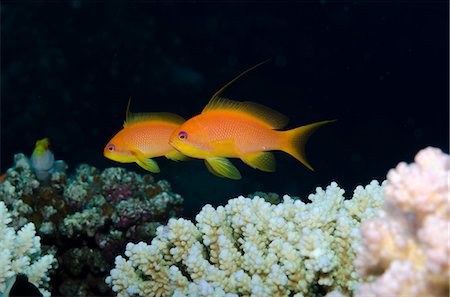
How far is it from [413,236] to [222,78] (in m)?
10.9

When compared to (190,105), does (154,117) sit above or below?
below

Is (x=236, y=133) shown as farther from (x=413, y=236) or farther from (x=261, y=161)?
(x=413, y=236)

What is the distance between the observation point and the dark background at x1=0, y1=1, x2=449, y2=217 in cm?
1127

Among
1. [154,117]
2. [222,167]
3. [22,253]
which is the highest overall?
[154,117]

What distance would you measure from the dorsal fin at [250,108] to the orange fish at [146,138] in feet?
2.01

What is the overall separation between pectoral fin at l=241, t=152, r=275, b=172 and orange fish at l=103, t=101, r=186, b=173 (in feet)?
2.48

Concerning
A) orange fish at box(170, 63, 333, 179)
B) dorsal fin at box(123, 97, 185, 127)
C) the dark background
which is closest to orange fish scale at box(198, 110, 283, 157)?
orange fish at box(170, 63, 333, 179)

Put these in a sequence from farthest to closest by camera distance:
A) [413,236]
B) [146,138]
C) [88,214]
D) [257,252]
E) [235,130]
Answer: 1. [88,214]
2. [146,138]
3. [235,130]
4. [257,252]
5. [413,236]

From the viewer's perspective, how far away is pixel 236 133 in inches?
127

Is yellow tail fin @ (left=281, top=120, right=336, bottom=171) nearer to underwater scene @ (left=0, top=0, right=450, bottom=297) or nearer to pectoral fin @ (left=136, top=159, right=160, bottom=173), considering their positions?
underwater scene @ (left=0, top=0, right=450, bottom=297)

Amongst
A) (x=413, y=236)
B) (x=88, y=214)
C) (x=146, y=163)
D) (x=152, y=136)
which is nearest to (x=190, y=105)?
(x=88, y=214)

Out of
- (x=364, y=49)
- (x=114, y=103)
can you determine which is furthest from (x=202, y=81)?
(x=364, y=49)

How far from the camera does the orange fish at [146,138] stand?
3729 millimetres

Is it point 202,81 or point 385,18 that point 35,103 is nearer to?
point 202,81
